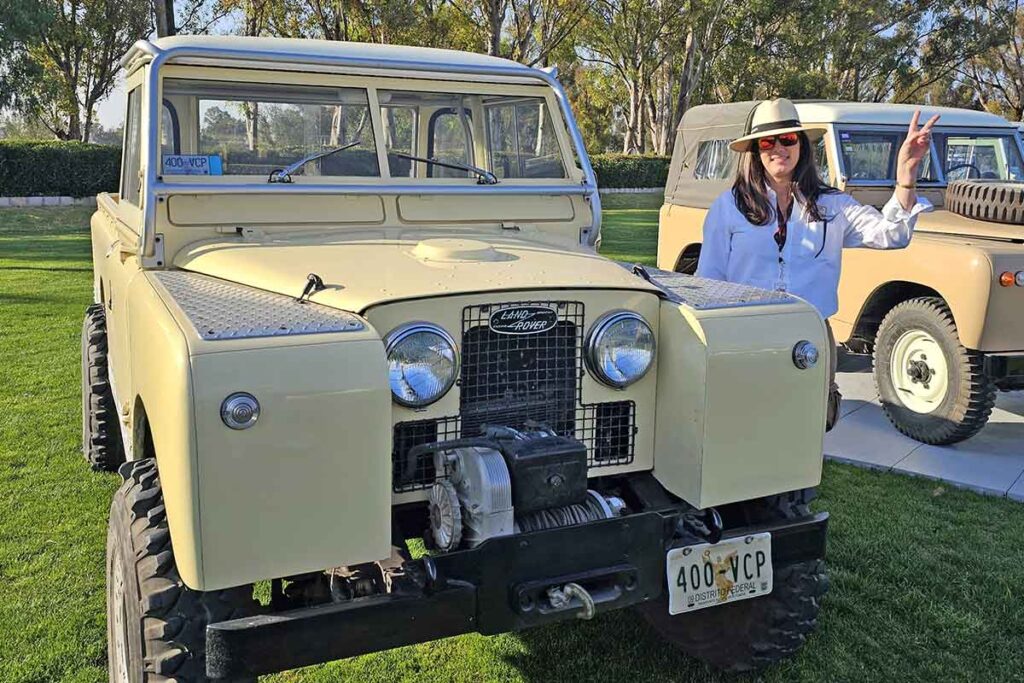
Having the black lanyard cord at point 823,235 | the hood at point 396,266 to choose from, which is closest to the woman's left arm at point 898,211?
→ the black lanyard cord at point 823,235

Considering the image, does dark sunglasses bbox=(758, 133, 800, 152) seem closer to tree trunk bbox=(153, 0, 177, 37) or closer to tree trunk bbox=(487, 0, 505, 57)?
tree trunk bbox=(153, 0, 177, 37)

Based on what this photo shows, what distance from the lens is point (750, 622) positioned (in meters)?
3.11

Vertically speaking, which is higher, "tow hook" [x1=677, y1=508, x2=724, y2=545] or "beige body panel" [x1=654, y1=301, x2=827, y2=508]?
"beige body panel" [x1=654, y1=301, x2=827, y2=508]

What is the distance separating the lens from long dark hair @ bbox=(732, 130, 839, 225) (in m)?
3.72

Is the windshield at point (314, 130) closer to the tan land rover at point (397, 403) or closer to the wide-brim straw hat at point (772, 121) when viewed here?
the tan land rover at point (397, 403)

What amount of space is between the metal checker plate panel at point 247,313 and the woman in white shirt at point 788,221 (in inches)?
76.2

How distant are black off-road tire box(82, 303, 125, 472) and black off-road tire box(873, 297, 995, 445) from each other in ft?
15.6

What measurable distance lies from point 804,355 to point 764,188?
1.26 meters

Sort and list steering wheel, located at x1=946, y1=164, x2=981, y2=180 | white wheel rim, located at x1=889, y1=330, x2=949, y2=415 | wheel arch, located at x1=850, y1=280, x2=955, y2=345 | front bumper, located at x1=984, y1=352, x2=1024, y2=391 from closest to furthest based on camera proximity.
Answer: front bumper, located at x1=984, y1=352, x2=1024, y2=391 < white wheel rim, located at x1=889, y1=330, x2=949, y2=415 < wheel arch, located at x1=850, y1=280, x2=955, y2=345 < steering wheel, located at x1=946, y1=164, x2=981, y2=180

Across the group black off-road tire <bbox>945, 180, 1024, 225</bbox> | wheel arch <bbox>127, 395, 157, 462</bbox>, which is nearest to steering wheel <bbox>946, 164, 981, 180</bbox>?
black off-road tire <bbox>945, 180, 1024, 225</bbox>

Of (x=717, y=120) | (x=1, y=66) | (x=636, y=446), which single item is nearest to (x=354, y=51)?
(x=636, y=446)

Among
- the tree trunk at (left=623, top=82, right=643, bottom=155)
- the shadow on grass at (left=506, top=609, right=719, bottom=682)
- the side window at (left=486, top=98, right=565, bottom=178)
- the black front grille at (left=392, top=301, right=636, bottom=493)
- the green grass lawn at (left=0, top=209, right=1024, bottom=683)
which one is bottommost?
the shadow on grass at (left=506, top=609, right=719, bottom=682)

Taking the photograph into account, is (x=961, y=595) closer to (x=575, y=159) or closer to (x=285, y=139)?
(x=575, y=159)

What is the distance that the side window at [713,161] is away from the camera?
7.87 meters
